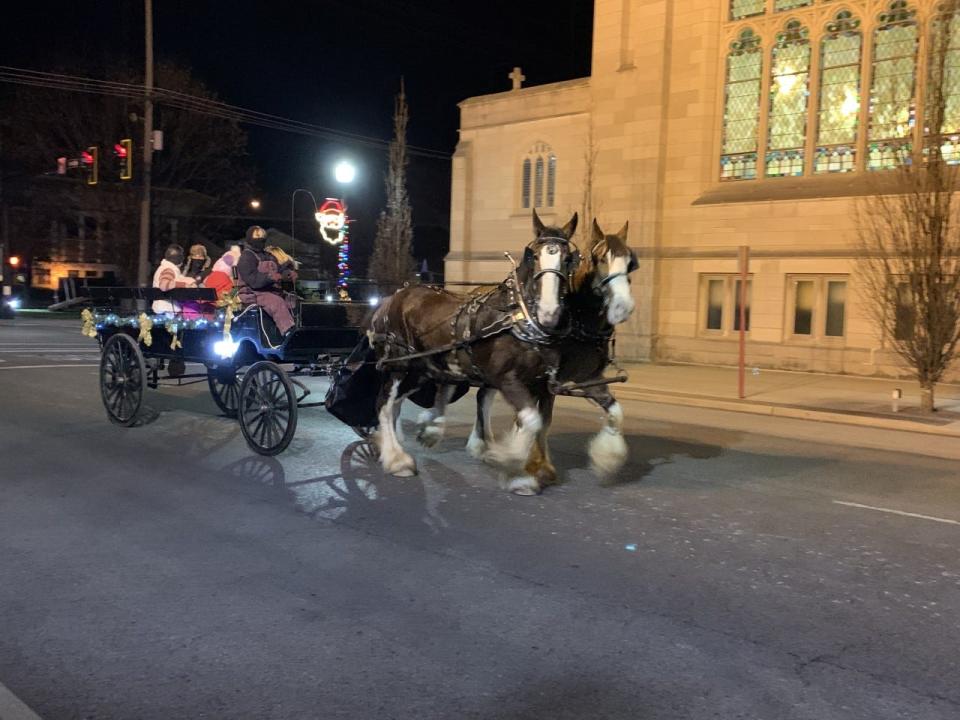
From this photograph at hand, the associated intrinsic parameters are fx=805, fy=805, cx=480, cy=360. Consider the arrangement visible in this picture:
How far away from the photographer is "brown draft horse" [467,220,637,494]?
20.4ft

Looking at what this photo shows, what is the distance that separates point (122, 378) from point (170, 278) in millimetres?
1499

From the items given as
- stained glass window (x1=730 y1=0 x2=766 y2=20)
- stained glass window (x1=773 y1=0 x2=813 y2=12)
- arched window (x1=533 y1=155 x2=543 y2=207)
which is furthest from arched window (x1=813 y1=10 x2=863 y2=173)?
arched window (x1=533 y1=155 x2=543 y2=207)

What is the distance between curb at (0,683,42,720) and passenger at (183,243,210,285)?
7960 mm

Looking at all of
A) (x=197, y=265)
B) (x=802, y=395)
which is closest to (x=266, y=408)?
(x=197, y=265)

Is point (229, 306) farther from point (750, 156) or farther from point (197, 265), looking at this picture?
point (750, 156)

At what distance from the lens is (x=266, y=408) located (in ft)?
26.4

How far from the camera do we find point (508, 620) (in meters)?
4.23

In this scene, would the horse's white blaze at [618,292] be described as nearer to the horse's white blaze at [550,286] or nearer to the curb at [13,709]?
the horse's white blaze at [550,286]

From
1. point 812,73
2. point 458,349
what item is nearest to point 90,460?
point 458,349

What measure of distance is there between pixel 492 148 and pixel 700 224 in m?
7.92

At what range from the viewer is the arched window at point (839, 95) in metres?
17.5

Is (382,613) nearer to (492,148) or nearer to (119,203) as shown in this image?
(492,148)

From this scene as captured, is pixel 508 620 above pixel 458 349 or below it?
below

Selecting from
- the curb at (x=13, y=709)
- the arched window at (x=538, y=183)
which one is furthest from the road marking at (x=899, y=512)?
the arched window at (x=538, y=183)
